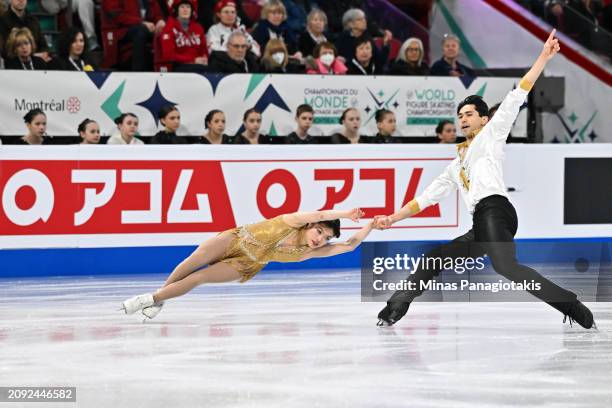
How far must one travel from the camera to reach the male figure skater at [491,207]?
6.32 meters

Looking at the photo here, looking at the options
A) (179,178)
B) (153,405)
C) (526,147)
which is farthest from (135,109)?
(153,405)

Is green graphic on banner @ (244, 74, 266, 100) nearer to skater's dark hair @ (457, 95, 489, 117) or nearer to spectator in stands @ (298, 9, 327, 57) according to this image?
spectator in stands @ (298, 9, 327, 57)

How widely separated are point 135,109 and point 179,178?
3.08 feet

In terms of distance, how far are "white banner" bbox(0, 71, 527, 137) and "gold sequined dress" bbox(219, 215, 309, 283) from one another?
140 inches

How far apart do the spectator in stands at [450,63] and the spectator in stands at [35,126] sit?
4199 mm

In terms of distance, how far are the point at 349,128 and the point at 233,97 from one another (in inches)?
43.1

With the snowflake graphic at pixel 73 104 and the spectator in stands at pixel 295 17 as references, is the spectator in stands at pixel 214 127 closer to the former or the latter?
the snowflake graphic at pixel 73 104

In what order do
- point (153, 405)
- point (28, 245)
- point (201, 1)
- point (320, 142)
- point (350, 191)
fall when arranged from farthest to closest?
point (201, 1) < point (320, 142) < point (350, 191) < point (28, 245) < point (153, 405)

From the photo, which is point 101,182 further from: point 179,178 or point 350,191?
point 350,191

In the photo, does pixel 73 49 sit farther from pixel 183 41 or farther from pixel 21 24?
pixel 183 41

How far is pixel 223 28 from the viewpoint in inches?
437

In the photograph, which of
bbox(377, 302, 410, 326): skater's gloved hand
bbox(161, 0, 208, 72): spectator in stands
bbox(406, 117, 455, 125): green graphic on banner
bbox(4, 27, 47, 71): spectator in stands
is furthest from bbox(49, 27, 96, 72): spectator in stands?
bbox(377, 302, 410, 326): skater's gloved hand

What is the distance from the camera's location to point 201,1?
11.7 metres

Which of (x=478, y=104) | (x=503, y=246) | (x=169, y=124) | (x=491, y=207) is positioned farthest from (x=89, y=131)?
A: (x=503, y=246)
